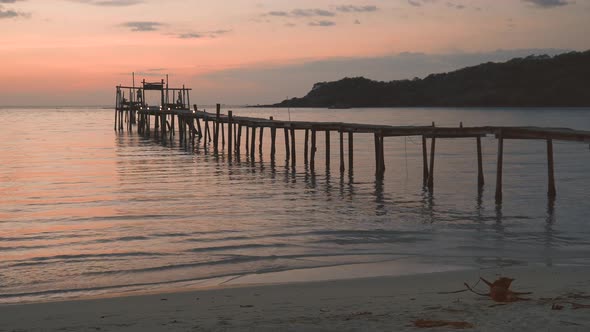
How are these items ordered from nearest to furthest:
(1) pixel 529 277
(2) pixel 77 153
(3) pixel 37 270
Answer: (1) pixel 529 277 → (3) pixel 37 270 → (2) pixel 77 153

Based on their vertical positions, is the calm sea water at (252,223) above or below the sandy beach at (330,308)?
below

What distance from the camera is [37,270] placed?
10.1 meters

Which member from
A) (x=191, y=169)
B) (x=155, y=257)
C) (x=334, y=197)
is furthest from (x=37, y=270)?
(x=191, y=169)

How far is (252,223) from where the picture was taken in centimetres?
1516

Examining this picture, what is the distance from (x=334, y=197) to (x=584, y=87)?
17255 cm

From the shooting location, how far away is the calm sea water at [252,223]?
10.4 meters

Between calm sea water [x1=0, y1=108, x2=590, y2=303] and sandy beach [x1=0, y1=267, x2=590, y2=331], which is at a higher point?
sandy beach [x1=0, y1=267, x2=590, y2=331]

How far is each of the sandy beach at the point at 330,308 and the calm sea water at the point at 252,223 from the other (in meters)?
1.37

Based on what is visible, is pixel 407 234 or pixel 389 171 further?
pixel 389 171

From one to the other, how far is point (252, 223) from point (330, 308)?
326 inches

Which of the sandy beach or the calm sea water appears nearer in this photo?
the sandy beach

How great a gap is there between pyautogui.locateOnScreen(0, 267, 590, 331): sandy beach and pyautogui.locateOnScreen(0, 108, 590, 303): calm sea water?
1.37 m

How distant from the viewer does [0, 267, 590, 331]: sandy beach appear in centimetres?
615

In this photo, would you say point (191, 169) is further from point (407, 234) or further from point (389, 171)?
point (407, 234)
